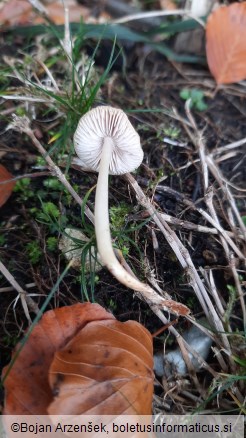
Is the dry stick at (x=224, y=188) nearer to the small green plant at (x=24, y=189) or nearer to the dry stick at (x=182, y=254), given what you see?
the dry stick at (x=182, y=254)

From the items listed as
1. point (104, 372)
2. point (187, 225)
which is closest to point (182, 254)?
point (187, 225)

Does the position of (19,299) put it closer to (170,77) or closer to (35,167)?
(35,167)

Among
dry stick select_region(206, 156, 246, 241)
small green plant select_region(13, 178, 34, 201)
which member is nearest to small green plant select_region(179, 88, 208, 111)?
dry stick select_region(206, 156, 246, 241)

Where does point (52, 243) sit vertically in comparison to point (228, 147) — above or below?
below

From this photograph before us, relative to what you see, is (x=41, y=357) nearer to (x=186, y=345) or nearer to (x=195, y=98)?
(x=186, y=345)

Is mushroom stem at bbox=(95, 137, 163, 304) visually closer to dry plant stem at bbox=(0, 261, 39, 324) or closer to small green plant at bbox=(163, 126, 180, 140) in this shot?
dry plant stem at bbox=(0, 261, 39, 324)

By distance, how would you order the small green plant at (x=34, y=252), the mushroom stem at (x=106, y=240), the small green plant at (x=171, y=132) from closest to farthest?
1. the mushroom stem at (x=106, y=240)
2. the small green plant at (x=34, y=252)
3. the small green plant at (x=171, y=132)

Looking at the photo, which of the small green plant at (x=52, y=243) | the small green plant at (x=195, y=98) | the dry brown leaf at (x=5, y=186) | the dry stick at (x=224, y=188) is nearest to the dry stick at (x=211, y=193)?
the dry stick at (x=224, y=188)
